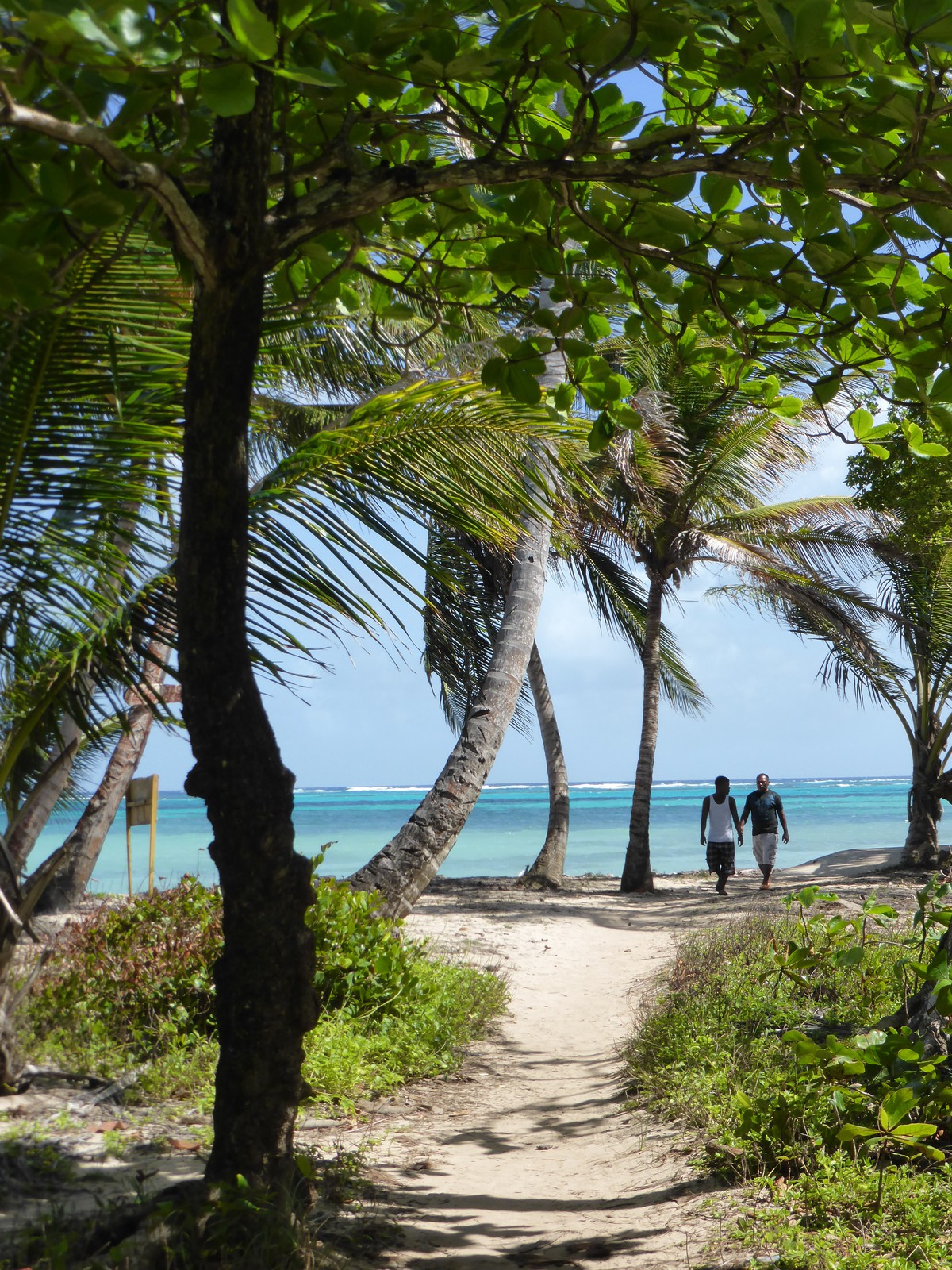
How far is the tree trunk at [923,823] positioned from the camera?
597 inches

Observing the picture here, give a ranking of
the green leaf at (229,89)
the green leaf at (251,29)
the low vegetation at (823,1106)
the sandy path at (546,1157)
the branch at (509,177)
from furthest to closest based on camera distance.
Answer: the sandy path at (546,1157), the low vegetation at (823,1106), the branch at (509,177), the green leaf at (229,89), the green leaf at (251,29)

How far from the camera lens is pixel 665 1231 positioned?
11.1 feet

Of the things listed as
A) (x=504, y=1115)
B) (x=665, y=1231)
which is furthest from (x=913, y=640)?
(x=665, y=1231)

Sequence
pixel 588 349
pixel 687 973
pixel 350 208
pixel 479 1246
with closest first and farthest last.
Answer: pixel 350 208, pixel 588 349, pixel 479 1246, pixel 687 973

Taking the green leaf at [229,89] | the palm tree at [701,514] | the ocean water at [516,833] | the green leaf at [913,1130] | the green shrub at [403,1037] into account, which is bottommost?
the ocean water at [516,833]

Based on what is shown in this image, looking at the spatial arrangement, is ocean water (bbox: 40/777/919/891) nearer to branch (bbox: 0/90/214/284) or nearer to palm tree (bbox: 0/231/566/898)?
palm tree (bbox: 0/231/566/898)

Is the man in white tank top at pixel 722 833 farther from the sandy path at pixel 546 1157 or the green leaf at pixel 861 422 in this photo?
the green leaf at pixel 861 422

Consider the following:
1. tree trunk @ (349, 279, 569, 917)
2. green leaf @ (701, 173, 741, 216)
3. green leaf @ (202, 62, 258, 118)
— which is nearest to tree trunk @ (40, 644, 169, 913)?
tree trunk @ (349, 279, 569, 917)

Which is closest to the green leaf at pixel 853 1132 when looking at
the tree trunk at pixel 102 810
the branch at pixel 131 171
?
the branch at pixel 131 171

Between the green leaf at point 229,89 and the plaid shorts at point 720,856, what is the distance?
1373 centimetres

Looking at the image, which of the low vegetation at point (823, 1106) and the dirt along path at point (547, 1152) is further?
the dirt along path at point (547, 1152)

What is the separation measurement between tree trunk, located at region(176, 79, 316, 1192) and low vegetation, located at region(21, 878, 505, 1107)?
214 centimetres

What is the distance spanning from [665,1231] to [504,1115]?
1.73 meters

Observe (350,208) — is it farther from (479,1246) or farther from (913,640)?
(913,640)
